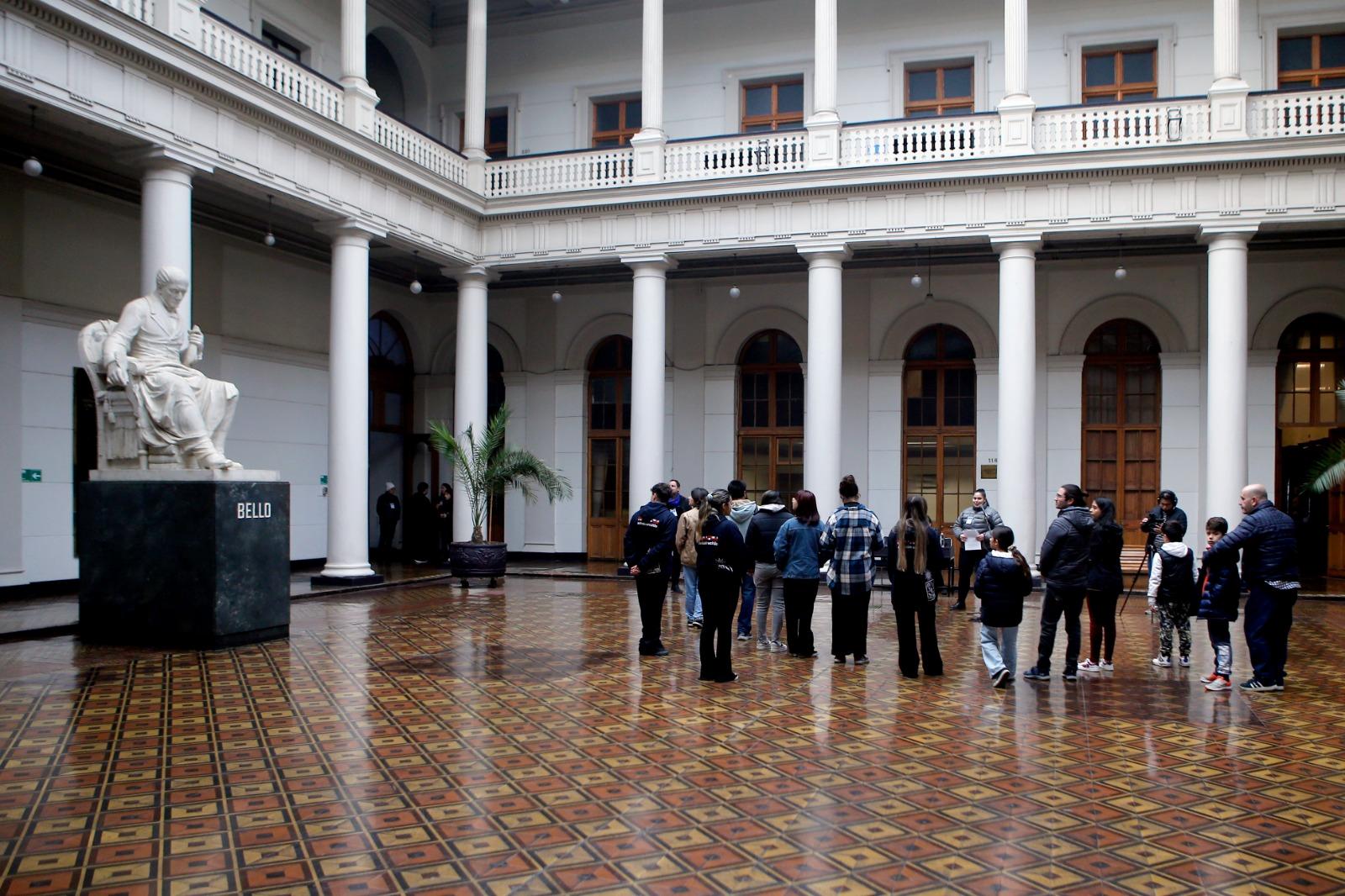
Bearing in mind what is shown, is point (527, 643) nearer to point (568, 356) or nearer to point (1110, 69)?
point (568, 356)

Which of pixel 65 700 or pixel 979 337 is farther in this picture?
pixel 979 337

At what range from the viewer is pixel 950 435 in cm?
1958

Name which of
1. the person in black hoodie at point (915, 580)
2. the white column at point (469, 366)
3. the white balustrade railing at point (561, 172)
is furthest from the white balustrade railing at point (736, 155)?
the person in black hoodie at point (915, 580)

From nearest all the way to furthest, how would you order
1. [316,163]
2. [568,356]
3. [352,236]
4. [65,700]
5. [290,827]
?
[290,827]
[65,700]
[316,163]
[352,236]
[568,356]

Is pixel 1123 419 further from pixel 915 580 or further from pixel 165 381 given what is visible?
pixel 165 381

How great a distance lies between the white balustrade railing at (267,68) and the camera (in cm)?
1287

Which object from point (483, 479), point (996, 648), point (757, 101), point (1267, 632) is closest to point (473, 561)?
point (483, 479)

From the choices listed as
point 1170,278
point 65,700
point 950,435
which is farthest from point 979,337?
point 65,700

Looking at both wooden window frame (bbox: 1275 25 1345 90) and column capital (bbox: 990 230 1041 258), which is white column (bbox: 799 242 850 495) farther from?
wooden window frame (bbox: 1275 25 1345 90)

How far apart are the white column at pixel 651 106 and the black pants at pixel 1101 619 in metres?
11.5

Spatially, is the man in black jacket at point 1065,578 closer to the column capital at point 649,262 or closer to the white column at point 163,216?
the white column at point 163,216

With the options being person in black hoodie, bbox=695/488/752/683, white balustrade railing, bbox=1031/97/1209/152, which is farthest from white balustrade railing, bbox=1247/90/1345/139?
person in black hoodie, bbox=695/488/752/683

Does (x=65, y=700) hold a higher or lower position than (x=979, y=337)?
lower

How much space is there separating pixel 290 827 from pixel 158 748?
1.87 m
